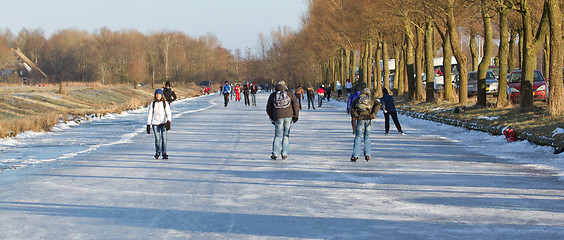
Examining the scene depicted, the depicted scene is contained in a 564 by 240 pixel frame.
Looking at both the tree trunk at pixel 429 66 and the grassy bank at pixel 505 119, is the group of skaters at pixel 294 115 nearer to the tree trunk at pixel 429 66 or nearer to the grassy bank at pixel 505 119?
the grassy bank at pixel 505 119

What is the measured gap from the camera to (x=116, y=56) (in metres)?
115

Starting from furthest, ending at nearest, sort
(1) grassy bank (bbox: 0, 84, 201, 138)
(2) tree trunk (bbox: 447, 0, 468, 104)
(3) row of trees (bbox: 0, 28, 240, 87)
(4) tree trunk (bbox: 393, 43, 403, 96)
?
(3) row of trees (bbox: 0, 28, 240, 87), (4) tree trunk (bbox: 393, 43, 403, 96), (2) tree trunk (bbox: 447, 0, 468, 104), (1) grassy bank (bbox: 0, 84, 201, 138)

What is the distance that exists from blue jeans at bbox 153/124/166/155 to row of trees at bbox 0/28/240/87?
8870 centimetres

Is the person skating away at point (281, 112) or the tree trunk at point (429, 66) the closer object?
the person skating away at point (281, 112)

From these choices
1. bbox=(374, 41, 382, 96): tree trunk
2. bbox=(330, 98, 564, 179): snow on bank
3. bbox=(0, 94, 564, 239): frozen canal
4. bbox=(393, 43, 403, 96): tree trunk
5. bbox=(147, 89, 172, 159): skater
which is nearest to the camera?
bbox=(0, 94, 564, 239): frozen canal

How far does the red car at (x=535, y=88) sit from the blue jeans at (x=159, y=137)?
1918 cm

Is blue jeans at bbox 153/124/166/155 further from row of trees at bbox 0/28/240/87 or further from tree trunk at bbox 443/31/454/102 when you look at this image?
row of trees at bbox 0/28/240/87

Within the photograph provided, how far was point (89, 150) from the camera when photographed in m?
16.0

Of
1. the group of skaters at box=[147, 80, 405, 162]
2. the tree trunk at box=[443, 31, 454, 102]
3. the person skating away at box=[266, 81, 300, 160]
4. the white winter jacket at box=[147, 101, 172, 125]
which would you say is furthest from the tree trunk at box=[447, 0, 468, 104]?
the white winter jacket at box=[147, 101, 172, 125]

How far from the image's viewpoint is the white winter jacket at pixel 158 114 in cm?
1375

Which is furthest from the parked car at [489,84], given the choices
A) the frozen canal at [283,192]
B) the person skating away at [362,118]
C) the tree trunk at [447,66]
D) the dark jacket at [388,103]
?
the person skating away at [362,118]

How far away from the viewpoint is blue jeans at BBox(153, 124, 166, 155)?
1374cm

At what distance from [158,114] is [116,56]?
4162 inches

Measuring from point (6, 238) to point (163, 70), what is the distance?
113418 millimetres
